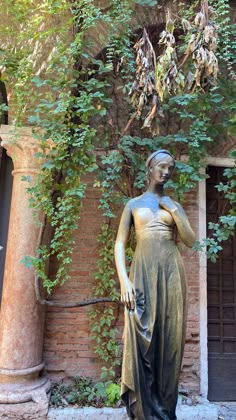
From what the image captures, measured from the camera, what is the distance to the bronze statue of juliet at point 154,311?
1.92m

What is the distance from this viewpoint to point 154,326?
1.97 m

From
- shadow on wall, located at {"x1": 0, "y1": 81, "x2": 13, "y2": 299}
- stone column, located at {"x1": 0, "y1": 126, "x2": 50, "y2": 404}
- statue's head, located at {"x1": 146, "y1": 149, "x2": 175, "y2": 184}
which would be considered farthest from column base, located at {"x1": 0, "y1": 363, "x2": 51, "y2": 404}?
statue's head, located at {"x1": 146, "y1": 149, "x2": 175, "y2": 184}

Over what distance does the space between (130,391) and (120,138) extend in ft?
8.55

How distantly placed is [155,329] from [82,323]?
2098 mm

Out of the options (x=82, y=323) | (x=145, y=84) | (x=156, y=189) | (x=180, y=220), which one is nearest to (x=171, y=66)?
(x=145, y=84)

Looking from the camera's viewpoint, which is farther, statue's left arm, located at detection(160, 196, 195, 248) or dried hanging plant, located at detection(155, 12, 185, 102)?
dried hanging plant, located at detection(155, 12, 185, 102)

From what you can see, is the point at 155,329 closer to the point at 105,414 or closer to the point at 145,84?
the point at 105,414

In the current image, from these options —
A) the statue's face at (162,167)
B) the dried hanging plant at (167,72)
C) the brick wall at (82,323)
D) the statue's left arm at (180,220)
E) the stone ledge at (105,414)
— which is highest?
the dried hanging plant at (167,72)

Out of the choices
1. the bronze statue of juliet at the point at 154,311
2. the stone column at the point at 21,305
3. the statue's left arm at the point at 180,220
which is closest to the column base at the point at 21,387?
the stone column at the point at 21,305

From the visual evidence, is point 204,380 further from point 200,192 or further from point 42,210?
point 42,210

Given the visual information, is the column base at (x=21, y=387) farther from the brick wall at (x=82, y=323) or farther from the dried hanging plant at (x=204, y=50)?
the dried hanging plant at (x=204, y=50)

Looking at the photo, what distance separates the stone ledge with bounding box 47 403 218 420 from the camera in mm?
3219

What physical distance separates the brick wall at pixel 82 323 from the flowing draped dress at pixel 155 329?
193cm

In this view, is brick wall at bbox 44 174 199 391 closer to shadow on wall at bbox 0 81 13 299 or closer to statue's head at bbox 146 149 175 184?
shadow on wall at bbox 0 81 13 299
